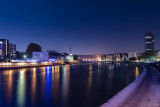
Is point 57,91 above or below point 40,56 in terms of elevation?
below

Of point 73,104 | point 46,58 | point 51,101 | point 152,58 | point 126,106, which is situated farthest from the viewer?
point 152,58

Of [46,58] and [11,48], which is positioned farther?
[11,48]

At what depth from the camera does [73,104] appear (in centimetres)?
983

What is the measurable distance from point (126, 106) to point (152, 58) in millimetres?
153925

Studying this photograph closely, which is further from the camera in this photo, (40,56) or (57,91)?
(40,56)

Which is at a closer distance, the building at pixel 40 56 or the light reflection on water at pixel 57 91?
the light reflection on water at pixel 57 91

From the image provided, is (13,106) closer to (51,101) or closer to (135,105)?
(51,101)

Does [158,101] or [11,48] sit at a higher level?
[11,48]

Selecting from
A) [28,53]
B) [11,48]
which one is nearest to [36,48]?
[28,53]

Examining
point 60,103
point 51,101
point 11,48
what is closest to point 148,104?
point 60,103

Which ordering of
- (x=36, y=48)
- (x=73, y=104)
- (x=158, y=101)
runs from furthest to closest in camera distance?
(x=36, y=48), (x=73, y=104), (x=158, y=101)

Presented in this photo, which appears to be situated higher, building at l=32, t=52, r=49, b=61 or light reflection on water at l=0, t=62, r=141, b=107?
building at l=32, t=52, r=49, b=61

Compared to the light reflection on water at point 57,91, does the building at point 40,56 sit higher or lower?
higher

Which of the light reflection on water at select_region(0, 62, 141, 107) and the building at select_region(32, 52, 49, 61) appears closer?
the light reflection on water at select_region(0, 62, 141, 107)
